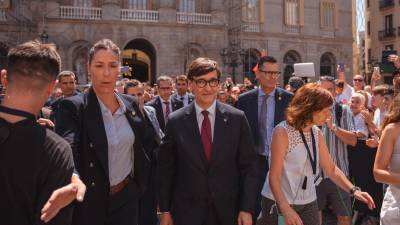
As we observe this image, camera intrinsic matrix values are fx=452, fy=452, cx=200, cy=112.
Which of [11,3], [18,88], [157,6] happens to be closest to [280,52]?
[157,6]

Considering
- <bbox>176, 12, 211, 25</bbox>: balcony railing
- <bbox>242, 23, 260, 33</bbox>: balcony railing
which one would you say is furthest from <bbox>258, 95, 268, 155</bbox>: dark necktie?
<bbox>242, 23, 260, 33</bbox>: balcony railing

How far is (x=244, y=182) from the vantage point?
3562 millimetres

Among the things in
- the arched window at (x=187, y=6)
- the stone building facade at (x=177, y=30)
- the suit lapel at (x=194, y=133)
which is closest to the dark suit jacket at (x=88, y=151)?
the suit lapel at (x=194, y=133)

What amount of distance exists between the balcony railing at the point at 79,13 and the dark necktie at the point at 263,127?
1940cm

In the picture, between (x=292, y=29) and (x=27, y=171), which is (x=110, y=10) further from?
(x=27, y=171)

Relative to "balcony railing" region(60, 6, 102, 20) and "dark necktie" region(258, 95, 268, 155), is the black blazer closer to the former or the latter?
"dark necktie" region(258, 95, 268, 155)

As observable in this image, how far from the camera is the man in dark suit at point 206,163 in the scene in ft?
11.4

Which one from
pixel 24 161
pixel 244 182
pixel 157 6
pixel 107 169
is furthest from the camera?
pixel 157 6

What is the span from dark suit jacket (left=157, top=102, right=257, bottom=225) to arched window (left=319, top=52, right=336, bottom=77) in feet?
96.4

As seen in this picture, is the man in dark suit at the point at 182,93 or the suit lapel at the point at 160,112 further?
the man in dark suit at the point at 182,93

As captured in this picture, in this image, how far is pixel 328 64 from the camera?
32250 millimetres

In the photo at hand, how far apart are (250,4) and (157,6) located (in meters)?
7.41

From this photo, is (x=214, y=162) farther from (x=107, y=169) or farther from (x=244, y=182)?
(x=107, y=169)

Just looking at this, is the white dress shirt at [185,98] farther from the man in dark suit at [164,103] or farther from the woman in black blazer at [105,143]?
the woman in black blazer at [105,143]
